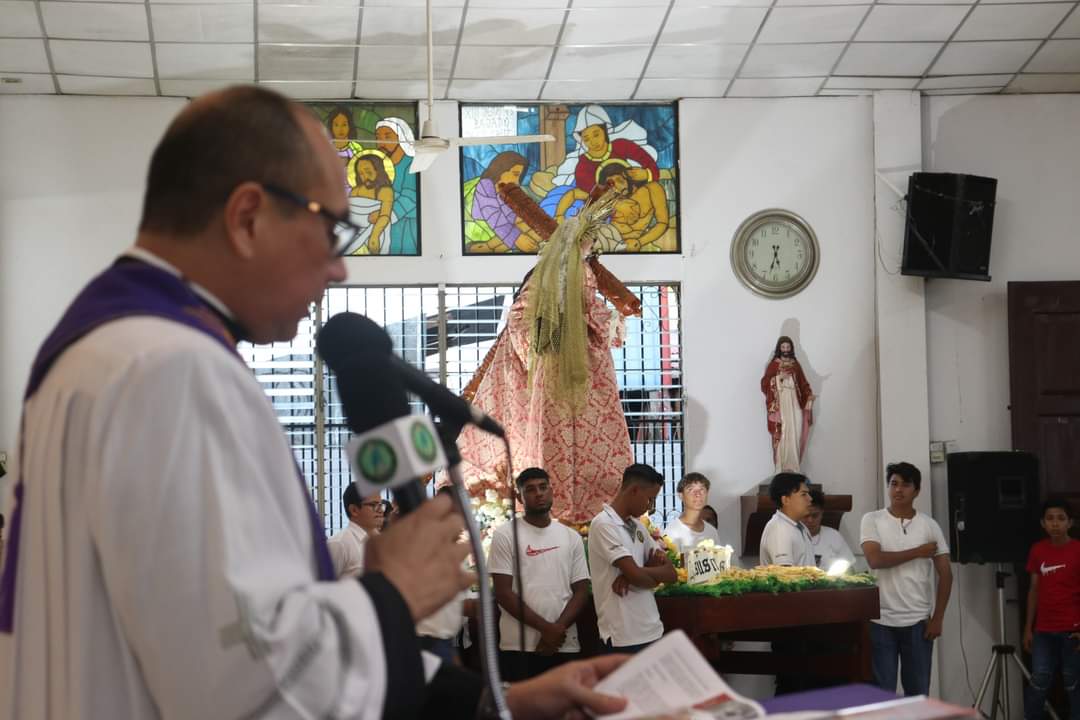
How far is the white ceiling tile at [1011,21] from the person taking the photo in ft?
32.0

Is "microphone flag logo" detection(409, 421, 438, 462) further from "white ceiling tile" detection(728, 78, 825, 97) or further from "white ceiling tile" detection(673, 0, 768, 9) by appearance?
"white ceiling tile" detection(728, 78, 825, 97)

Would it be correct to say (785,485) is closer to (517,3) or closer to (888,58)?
(517,3)

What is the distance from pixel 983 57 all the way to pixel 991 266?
1.60 m

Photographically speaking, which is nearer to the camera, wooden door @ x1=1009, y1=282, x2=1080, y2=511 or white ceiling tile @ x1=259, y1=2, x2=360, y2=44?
white ceiling tile @ x1=259, y1=2, x2=360, y2=44

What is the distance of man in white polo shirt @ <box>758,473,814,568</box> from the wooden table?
443 millimetres

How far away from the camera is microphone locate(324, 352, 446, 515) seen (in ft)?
5.34

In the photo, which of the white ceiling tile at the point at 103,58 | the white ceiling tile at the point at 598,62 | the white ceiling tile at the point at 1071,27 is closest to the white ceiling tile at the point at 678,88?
the white ceiling tile at the point at 598,62

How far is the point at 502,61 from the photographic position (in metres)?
10.1

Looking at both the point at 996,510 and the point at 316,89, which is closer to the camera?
the point at 996,510

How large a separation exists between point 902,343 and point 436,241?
365 centimetres

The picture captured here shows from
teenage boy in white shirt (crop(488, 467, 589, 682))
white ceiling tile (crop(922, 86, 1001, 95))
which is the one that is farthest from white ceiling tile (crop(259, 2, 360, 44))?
white ceiling tile (crop(922, 86, 1001, 95))

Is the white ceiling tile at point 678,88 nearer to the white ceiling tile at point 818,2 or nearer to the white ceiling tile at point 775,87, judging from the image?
the white ceiling tile at point 775,87

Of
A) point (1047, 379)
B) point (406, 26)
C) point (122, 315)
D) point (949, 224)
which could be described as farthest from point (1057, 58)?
point (122, 315)

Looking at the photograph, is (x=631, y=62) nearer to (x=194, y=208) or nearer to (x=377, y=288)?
(x=377, y=288)
